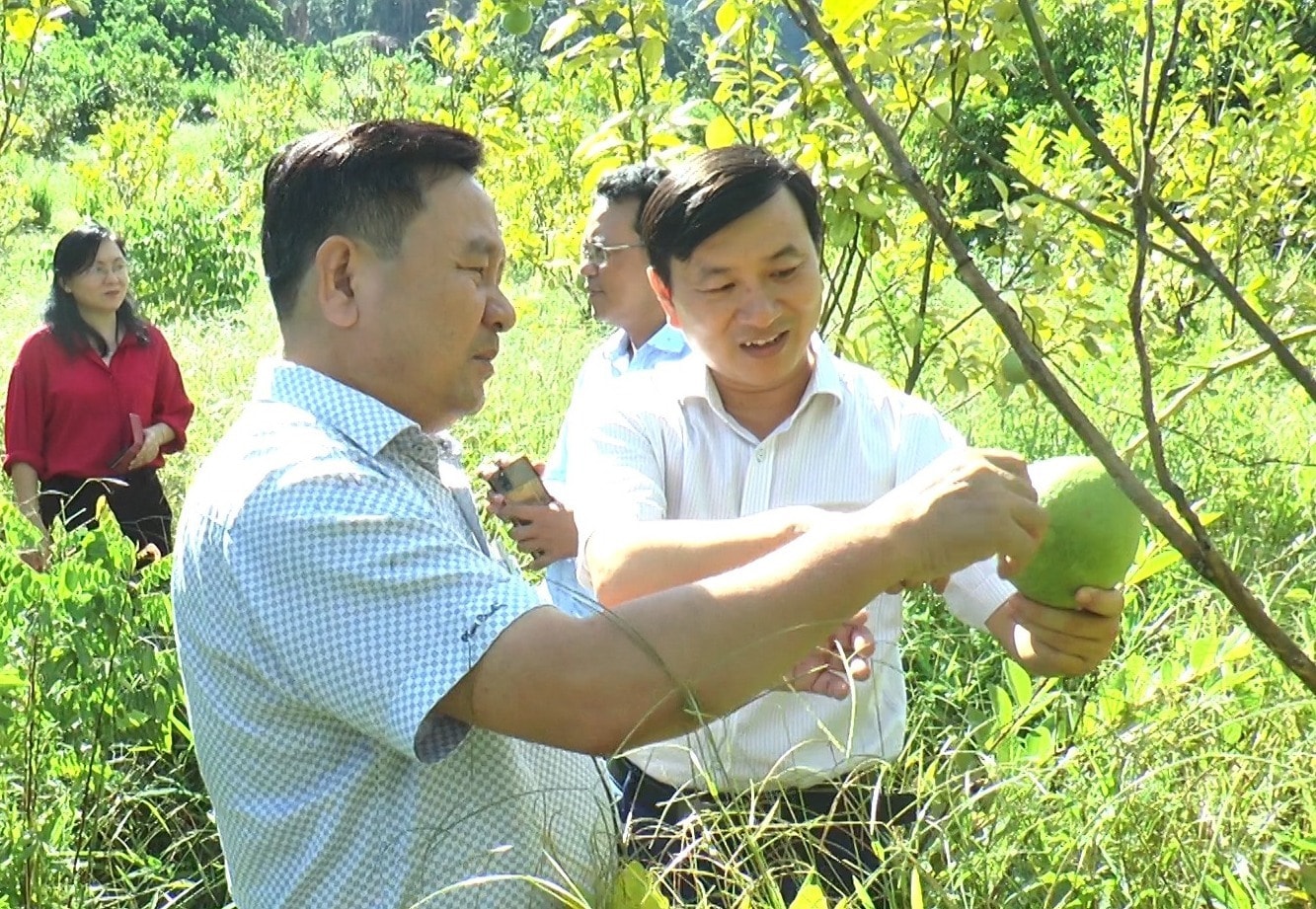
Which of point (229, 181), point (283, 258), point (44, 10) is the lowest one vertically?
point (229, 181)

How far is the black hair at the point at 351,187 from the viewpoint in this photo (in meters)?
1.61

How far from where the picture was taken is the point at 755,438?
2107 mm

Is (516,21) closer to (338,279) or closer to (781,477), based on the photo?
(781,477)

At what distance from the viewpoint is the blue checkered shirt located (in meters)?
1.34

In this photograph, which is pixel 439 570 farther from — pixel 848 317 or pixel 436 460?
pixel 848 317

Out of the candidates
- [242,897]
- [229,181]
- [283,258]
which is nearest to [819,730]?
[242,897]

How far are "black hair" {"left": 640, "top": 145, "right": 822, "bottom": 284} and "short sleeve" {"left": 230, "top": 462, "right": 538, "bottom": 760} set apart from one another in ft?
2.82

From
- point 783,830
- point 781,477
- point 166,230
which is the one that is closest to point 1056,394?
point 783,830

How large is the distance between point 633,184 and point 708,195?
1.43 m

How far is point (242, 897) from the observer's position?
1528mm

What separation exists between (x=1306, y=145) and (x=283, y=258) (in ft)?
14.3

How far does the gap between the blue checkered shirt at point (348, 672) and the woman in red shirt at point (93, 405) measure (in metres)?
3.24

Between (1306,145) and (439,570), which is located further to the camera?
(1306,145)

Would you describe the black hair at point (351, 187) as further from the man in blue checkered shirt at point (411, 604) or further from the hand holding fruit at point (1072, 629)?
the hand holding fruit at point (1072, 629)
